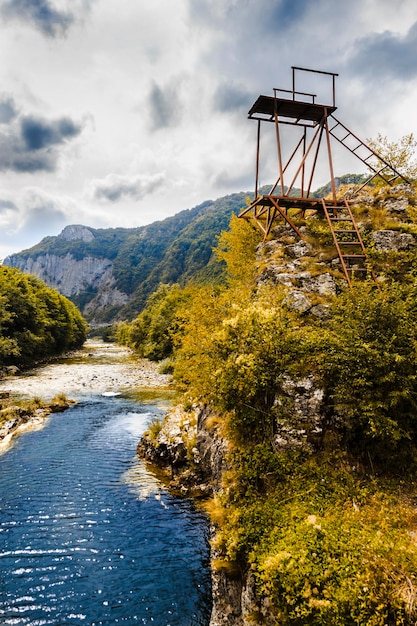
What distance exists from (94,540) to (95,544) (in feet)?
0.90

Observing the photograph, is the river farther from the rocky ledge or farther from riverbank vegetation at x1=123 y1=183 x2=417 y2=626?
riverbank vegetation at x1=123 y1=183 x2=417 y2=626

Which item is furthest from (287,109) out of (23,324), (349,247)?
(23,324)

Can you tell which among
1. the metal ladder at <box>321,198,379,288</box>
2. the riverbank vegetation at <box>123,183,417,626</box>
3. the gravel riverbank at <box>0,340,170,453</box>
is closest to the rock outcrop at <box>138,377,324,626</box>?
the riverbank vegetation at <box>123,183,417,626</box>

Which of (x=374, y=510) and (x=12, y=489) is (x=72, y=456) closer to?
A: (x=12, y=489)

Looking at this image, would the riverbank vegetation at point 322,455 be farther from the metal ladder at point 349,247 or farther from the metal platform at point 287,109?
the metal platform at point 287,109

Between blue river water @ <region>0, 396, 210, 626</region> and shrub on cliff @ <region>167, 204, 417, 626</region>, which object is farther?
blue river water @ <region>0, 396, 210, 626</region>

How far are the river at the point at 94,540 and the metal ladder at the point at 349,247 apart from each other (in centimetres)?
1413

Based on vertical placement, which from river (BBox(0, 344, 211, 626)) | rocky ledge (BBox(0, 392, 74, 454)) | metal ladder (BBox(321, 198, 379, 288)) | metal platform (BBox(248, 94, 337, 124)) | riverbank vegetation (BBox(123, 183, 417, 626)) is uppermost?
metal platform (BBox(248, 94, 337, 124))

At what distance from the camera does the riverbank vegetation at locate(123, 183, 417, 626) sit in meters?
6.76

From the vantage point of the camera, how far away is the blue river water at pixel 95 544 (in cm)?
1013

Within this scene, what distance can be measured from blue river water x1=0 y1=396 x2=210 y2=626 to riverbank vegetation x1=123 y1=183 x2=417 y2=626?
7.46 feet

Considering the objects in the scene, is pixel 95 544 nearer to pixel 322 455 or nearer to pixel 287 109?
pixel 322 455

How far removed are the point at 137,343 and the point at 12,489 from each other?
264 ft

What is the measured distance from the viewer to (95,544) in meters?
13.0
